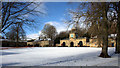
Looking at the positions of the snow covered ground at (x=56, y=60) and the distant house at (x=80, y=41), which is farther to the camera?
the distant house at (x=80, y=41)

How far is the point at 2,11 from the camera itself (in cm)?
442

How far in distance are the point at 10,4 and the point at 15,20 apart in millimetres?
744

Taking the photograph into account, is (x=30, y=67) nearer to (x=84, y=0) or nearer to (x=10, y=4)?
(x=10, y=4)

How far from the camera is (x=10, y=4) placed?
414 centimetres

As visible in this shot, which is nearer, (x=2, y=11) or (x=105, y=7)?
(x=2, y=11)

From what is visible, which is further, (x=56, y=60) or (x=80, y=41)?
(x=80, y=41)

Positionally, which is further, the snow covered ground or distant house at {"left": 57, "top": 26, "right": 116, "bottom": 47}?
distant house at {"left": 57, "top": 26, "right": 116, "bottom": 47}

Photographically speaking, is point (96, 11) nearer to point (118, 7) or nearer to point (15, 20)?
point (118, 7)

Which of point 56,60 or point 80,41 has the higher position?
point 56,60

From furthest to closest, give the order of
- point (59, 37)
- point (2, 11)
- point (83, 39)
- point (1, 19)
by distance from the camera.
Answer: point (59, 37), point (83, 39), point (2, 11), point (1, 19)

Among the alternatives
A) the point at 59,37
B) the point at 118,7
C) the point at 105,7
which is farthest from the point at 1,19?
the point at 59,37

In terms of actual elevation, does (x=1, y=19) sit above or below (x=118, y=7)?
below

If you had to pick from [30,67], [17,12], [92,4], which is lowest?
[30,67]

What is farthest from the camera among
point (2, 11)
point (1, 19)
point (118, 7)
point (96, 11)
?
point (118, 7)
